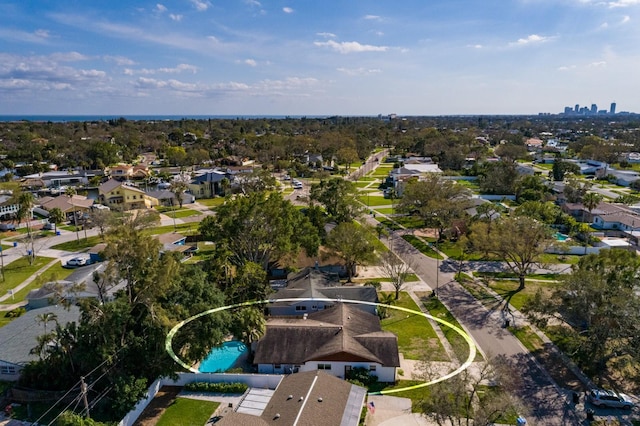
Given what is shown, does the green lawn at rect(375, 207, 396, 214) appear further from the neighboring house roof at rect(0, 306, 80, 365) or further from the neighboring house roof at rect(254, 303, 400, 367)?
the neighboring house roof at rect(0, 306, 80, 365)

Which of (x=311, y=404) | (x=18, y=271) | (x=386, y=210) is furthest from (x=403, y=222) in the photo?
(x=18, y=271)

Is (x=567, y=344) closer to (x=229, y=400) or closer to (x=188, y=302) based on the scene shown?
(x=229, y=400)

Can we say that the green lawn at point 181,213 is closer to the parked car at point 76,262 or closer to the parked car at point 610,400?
the parked car at point 76,262

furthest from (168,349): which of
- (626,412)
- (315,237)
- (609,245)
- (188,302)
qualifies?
(609,245)

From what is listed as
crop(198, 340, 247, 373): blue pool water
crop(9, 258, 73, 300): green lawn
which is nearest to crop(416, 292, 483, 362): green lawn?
crop(198, 340, 247, 373): blue pool water

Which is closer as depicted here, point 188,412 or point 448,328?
point 188,412

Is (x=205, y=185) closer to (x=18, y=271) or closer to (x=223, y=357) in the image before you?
(x=18, y=271)
